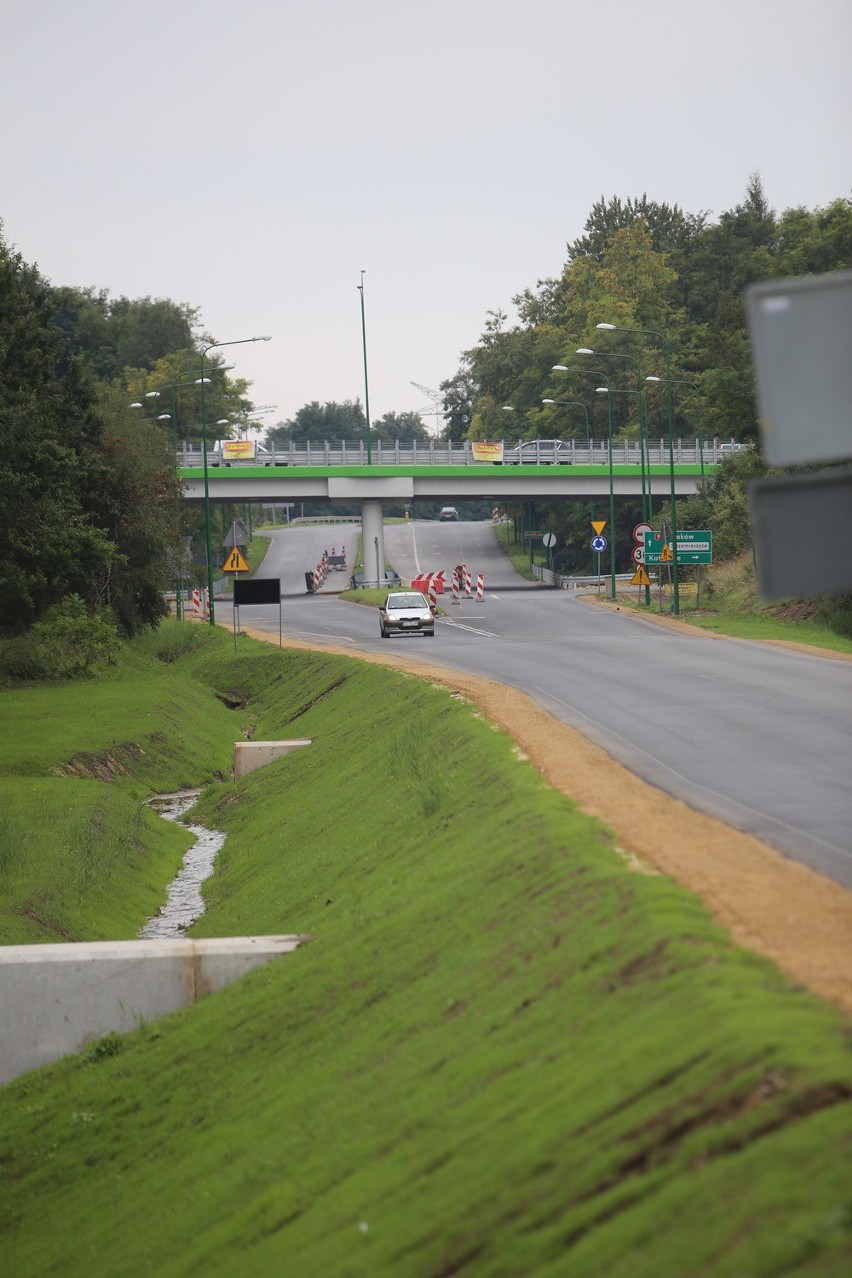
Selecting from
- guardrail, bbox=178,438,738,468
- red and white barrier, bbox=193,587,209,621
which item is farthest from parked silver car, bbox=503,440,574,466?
red and white barrier, bbox=193,587,209,621

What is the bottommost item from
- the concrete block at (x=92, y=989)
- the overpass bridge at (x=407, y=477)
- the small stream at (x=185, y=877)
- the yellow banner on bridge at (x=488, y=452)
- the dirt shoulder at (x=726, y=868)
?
the small stream at (x=185, y=877)

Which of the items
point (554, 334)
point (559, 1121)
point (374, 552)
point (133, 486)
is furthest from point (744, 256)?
point (559, 1121)

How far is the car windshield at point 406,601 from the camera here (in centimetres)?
5012

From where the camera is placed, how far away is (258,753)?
1304 inches

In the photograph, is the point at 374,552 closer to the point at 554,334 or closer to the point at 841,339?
the point at 554,334

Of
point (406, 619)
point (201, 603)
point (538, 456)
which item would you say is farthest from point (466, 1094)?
point (538, 456)

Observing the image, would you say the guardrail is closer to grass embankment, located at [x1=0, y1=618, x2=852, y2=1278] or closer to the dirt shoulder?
the dirt shoulder

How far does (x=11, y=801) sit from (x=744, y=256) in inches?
3793

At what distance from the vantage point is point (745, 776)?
17.5 m

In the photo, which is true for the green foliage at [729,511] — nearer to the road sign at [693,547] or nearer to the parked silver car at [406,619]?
the road sign at [693,547]

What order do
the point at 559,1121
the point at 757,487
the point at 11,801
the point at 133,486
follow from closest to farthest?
the point at 757,487 < the point at 559,1121 < the point at 11,801 < the point at 133,486

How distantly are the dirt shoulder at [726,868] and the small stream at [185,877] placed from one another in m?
5.83

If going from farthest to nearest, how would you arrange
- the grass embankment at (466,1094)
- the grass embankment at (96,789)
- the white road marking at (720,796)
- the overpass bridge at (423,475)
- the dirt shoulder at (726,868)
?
1. the overpass bridge at (423,475)
2. the grass embankment at (96,789)
3. the white road marking at (720,796)
4. the dirt shoulder at (726,868)
5. the grass embankment at (466,1094)

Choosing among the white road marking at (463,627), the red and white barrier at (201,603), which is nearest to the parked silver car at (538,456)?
the red and white barrier at (201,603)
